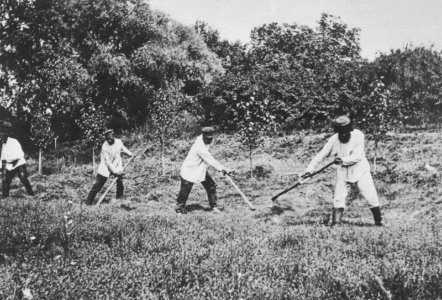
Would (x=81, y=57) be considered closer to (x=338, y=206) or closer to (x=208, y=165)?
(x=208, y=165)

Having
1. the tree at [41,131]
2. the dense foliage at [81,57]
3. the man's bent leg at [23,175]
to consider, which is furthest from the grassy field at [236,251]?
the dense foliage at [81,57]

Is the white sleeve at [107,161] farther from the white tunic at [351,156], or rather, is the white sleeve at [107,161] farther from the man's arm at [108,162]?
the white tunic at [351,156]

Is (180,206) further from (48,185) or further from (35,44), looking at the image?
(35,44)

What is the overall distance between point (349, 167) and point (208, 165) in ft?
33.1

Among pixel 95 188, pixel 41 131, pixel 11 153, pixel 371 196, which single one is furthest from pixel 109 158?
pixel 41 131

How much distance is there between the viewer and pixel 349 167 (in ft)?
27.3

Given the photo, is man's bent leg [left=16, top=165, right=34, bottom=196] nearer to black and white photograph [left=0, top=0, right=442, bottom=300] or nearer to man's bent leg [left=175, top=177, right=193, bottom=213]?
black and white photograph [left=0, top=0, right=442, bottom=300]

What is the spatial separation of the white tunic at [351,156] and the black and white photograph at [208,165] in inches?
1.0

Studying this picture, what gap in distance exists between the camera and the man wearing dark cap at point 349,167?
8.13 meters

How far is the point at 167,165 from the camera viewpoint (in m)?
18.5

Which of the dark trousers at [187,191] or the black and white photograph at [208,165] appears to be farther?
the dark trousers at [187,191]

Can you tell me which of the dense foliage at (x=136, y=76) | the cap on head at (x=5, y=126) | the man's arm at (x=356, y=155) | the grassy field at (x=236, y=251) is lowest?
the grassy field at (x=236, y=251)

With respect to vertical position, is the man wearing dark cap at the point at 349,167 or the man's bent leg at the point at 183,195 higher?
the man wearing dark cap at the point at 349,167

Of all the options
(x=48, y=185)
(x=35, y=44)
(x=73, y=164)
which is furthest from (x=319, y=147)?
(x=35, y=44)
